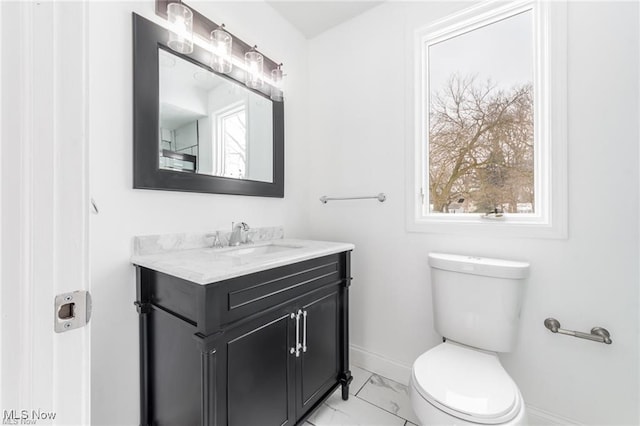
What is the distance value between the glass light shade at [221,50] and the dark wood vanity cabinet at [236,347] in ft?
3.56

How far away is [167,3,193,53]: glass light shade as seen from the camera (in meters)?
1.22

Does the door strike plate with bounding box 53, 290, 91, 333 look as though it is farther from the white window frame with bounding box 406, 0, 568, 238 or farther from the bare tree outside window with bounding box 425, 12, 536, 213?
the bare tree outside window with bounding box 425, 12, 536, 213

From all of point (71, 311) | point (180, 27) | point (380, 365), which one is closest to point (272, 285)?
point (71, 311)

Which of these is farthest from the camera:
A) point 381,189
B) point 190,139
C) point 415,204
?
point 381,189

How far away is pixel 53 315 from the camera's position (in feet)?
1.23

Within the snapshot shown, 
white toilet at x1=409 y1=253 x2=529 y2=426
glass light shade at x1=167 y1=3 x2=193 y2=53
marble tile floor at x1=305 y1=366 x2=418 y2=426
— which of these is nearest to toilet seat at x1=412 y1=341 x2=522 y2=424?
white toilet at x1=409 y1=253 x2=529 y2=426

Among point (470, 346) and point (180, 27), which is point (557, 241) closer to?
point (470, 346)

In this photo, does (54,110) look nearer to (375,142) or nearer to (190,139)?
(190,139)

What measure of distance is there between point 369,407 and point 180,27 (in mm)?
2167

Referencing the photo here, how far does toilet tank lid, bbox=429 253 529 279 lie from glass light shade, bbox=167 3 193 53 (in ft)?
5.32

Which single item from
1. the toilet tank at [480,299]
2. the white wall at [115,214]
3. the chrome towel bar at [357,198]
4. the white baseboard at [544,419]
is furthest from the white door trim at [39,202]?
the white baseboard at [544,419]

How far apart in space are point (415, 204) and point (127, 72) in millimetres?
1588

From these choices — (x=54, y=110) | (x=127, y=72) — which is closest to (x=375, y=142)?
(x=127, y=72)

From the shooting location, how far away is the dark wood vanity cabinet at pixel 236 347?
879 mm
